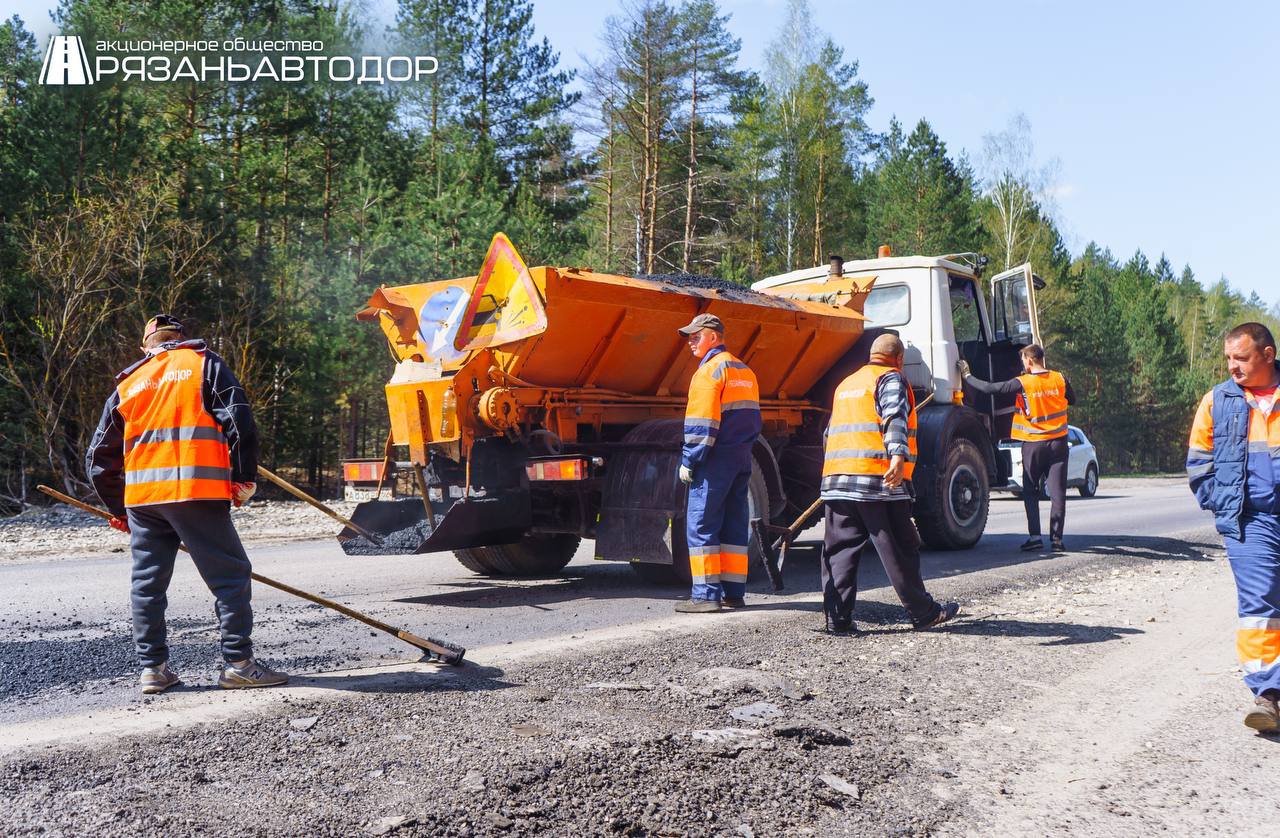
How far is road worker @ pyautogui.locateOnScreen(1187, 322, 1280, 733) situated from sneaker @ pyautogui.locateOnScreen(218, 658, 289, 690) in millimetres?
3880

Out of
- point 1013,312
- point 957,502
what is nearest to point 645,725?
point 957,502

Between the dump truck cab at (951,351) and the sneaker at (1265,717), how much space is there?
5.03 metres

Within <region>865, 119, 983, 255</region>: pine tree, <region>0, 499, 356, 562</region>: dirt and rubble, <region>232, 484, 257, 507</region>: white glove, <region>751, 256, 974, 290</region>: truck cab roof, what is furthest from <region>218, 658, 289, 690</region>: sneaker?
<region>865, 119, 983, 255</region>: pine tree

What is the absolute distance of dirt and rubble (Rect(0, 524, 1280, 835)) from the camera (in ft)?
9.96

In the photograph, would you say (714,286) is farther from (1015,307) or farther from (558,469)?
(1015,307)

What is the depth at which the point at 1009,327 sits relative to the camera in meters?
10.3

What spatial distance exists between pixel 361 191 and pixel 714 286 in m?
14.4

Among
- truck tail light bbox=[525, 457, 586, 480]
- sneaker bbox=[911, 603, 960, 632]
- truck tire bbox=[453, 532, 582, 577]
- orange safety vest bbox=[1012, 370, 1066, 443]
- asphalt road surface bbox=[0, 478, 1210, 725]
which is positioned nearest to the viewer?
asphalt road surface bbox=[0, 478, 1210, 725]

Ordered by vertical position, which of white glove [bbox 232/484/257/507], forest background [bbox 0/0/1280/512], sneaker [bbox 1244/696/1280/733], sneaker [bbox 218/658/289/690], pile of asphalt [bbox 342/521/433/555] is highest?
forest background [bbox 0/0/1280/512]

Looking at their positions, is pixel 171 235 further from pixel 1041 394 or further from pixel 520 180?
pixel 1041 394

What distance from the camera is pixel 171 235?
1634 centimetres

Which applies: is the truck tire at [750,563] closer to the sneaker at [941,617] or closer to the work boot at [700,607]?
the work boot at [700,607]

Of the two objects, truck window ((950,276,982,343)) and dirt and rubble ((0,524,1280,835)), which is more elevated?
truck window ((950,276,982,343))

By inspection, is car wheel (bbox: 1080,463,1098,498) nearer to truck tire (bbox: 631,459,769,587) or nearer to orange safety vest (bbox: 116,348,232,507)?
truck tire (bbox: 631,459,769,587)
